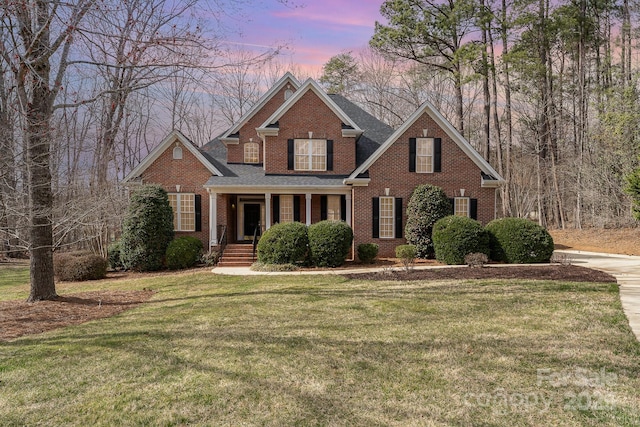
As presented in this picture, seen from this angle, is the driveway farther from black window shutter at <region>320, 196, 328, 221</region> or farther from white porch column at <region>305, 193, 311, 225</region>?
white porch column at <region>305, 193, 311, 225</region>

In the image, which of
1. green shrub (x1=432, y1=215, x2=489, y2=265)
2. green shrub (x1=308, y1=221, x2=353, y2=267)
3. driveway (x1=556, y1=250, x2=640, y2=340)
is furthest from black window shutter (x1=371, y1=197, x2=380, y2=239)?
driveway (x1=556, y1=250, x2=640, y2=340)

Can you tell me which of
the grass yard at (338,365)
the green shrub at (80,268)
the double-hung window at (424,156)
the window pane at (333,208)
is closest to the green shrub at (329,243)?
the window pane at (333,208)

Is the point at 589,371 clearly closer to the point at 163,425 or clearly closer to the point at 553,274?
the point at 163,425

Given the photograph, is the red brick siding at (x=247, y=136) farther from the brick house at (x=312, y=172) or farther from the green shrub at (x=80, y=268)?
the green shrub at (x=80, y=268)

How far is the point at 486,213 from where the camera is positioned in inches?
676

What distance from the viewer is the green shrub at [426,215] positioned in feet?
52.6

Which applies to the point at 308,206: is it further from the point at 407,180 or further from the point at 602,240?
the point at 602,240

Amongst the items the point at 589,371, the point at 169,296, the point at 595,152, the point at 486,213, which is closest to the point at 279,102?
the point at 486,213

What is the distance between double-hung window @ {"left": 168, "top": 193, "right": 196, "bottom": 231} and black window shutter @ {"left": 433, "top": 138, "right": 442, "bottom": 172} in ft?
35.3

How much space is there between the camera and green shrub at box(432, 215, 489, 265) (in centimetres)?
1409

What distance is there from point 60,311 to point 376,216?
11.6 m

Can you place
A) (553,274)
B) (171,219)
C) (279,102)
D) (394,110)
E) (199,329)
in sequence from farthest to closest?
(394,110)
(279,102)
(171,219)
(553,274)
(199,329)

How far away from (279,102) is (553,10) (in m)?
22.1

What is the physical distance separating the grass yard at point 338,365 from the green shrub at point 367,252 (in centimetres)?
693
